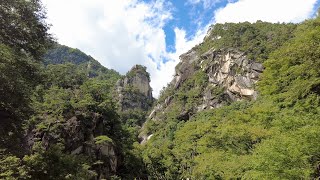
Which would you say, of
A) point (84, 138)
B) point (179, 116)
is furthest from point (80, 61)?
point (84, 138)

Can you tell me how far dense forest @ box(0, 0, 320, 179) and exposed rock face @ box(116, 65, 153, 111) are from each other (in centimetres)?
2704

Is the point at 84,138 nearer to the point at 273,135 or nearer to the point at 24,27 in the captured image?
the point at 273,135

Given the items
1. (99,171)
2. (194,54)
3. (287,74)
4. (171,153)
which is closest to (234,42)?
(194,54)

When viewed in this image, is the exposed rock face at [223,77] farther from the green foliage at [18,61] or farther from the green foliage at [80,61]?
the green foliage at [80,61]

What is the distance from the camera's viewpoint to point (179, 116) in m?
88.4

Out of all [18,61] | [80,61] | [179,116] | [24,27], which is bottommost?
[18,61]

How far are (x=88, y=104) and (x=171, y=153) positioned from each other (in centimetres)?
2413

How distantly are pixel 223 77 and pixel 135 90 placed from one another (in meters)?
46.1

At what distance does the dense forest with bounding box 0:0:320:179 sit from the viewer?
37.9 ft

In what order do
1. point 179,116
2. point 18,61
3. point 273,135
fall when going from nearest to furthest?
1. point 18,61
2. point 273,135
3. point 179,116

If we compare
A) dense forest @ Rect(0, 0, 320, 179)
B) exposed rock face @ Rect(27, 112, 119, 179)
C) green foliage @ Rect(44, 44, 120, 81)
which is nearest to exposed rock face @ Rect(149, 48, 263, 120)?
dense forest @ Rect(0, 0, 320, 179)

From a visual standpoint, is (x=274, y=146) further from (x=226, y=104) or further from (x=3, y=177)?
(x=226, y=104)

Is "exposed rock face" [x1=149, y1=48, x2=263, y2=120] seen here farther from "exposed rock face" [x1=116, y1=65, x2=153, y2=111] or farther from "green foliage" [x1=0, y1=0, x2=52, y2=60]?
"green foliage" [x1=0, y1=0, x2=52, y2=60]

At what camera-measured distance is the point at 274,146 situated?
1594cm
